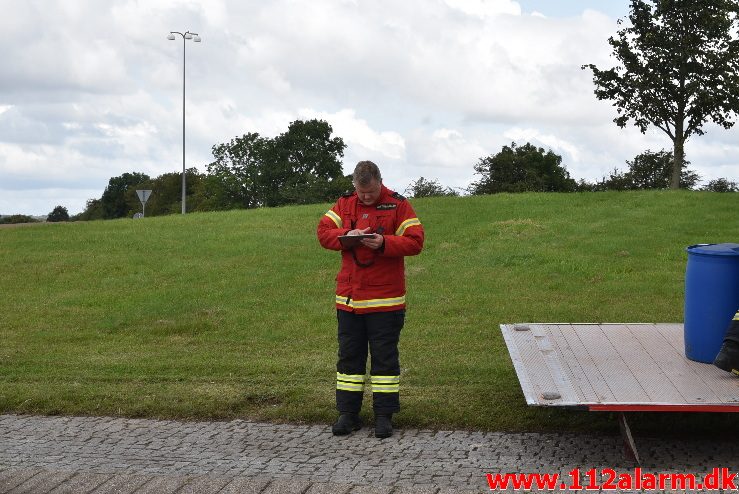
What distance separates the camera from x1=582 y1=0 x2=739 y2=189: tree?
113 ft

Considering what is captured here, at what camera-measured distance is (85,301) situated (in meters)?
14.4

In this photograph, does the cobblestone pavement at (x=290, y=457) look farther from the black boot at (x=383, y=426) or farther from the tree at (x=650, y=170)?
the tree at (x=650, y=170)

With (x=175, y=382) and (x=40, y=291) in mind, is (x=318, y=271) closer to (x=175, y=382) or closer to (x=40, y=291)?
(x=40, y=291)

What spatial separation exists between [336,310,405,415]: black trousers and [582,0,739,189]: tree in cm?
2928

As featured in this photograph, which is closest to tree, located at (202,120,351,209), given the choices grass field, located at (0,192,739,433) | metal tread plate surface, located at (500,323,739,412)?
grass field, located at (0,192,739,433)

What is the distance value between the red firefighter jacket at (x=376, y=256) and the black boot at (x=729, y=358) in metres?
A: 2.26

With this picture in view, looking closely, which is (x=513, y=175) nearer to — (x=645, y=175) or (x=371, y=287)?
(x=645, y=175)

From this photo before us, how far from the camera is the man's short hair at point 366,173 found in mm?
6641

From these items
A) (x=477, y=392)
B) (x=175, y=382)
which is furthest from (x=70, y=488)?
(x=477, y=392)

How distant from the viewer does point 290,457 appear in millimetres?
6125

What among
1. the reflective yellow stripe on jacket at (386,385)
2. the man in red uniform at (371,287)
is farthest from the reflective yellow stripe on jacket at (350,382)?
the reflective yellow stripe on jacket at (386,385)

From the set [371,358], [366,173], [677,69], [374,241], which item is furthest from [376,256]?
[677,69]

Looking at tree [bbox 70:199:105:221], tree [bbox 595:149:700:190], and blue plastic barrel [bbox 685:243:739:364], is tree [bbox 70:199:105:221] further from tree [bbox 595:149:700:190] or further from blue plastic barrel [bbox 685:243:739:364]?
blue plastic barrel [bbox 685:243:739:364]

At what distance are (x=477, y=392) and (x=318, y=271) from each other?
8.69 meters
